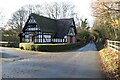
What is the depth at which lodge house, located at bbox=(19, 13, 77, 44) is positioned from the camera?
48.5 m

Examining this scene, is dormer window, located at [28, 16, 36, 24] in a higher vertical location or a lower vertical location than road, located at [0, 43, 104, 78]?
higher

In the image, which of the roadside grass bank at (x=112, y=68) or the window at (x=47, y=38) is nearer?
the roadside grass bank at (x=112, y=68)

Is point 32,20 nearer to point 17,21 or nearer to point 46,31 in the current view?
point 46,31

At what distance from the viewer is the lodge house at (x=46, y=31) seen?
1908 inches

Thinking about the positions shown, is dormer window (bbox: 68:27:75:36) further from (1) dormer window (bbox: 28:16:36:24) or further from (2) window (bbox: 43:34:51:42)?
(1) dormer window (bbox: 28:16:36:24)

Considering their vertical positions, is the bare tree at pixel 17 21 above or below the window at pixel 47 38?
above

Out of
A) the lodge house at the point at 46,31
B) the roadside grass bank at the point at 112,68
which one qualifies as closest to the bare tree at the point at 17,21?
the lodge house at the point at 46,31

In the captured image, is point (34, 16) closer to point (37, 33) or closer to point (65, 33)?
point (37, 33)

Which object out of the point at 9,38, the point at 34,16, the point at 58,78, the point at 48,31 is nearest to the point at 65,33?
the point at 48,31

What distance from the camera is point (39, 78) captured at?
431 inches

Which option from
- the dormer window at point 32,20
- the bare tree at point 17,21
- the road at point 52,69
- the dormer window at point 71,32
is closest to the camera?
the road at point 52,69

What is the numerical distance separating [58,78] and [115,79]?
2.55m

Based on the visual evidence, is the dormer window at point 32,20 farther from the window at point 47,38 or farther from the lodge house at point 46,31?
the window at point 47,38

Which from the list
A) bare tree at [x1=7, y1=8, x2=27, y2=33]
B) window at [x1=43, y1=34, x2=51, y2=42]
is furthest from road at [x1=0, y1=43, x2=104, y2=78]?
bare tree at [x1=7, y1=8, x2=27, y2=33]
